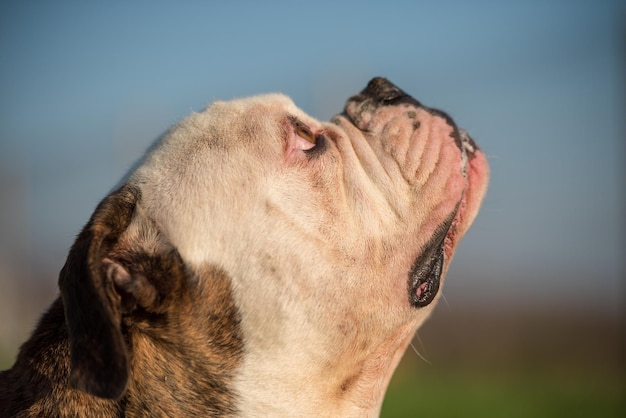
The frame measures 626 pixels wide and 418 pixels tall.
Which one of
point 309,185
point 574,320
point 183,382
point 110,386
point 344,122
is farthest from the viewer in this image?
point 574,320

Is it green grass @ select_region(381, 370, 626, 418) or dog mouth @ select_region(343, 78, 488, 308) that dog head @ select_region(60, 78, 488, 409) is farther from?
green grass @ select_region(381, 370, 626, 418)

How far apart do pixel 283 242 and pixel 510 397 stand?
355 inches

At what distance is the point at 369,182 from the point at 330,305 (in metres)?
0.65

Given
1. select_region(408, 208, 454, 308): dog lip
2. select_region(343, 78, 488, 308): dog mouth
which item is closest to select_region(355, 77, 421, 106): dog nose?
select_region(343, 78, 488, 308): dog mouth

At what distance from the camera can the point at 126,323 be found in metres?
3.51

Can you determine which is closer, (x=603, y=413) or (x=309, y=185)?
(x=309, y=185)

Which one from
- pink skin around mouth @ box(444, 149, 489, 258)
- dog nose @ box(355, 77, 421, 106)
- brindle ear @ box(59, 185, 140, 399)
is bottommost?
brindle ear @ box(59, 185, 140, 399)

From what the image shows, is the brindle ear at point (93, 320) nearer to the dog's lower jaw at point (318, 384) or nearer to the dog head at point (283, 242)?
the dog head at point (283, 242)

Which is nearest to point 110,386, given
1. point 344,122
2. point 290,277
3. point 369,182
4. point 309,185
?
point 290,277

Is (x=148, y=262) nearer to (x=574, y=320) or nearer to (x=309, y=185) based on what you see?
(x=309, y=185)

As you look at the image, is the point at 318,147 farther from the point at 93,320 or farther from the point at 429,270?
the point at 93,320

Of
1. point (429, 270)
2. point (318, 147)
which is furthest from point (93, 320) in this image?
point (429, 270)

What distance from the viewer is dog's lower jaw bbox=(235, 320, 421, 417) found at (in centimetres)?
356

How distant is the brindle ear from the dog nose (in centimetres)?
178
